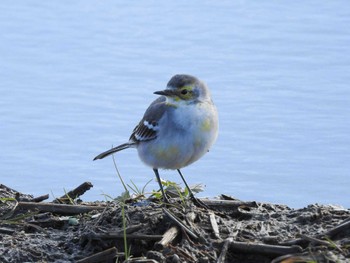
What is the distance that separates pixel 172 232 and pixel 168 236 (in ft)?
0.23

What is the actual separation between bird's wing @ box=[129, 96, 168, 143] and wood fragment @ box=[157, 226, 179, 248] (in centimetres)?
129

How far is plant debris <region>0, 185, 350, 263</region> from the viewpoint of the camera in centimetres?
651

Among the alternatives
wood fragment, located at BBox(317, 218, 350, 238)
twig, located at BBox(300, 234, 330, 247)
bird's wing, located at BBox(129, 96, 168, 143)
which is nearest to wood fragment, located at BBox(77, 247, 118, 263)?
twig, located at BBox(300, 234, 330, 247)

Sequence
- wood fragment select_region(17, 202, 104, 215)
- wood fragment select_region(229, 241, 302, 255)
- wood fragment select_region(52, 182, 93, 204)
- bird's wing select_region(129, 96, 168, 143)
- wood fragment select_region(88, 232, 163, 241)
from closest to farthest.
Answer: wood fragment select_region(229, 241, 302, 255) < wood fragment select_region(88, 232, 163, 241) < wood fragment select_region(17, 202, 104, 215) < bird's wing select_region(129, 96, 168, 143) < wood fragment select_region(52, 182, 93, 204)

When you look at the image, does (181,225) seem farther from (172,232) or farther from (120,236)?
(120,236)

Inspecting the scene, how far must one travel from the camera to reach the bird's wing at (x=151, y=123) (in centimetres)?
797

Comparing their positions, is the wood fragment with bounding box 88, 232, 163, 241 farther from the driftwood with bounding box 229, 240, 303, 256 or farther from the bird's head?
the bird's head

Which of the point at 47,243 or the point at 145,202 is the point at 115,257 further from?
the point at 145,202

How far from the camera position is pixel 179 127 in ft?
25.5

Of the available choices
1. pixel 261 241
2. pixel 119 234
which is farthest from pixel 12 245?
pixel 261 241

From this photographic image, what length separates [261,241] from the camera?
6.73 m

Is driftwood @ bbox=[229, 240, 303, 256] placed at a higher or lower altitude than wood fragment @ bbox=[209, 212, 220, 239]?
lower

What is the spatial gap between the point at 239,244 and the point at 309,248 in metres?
0.47

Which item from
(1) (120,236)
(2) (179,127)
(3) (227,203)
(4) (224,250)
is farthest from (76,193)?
(4) (224,250)
